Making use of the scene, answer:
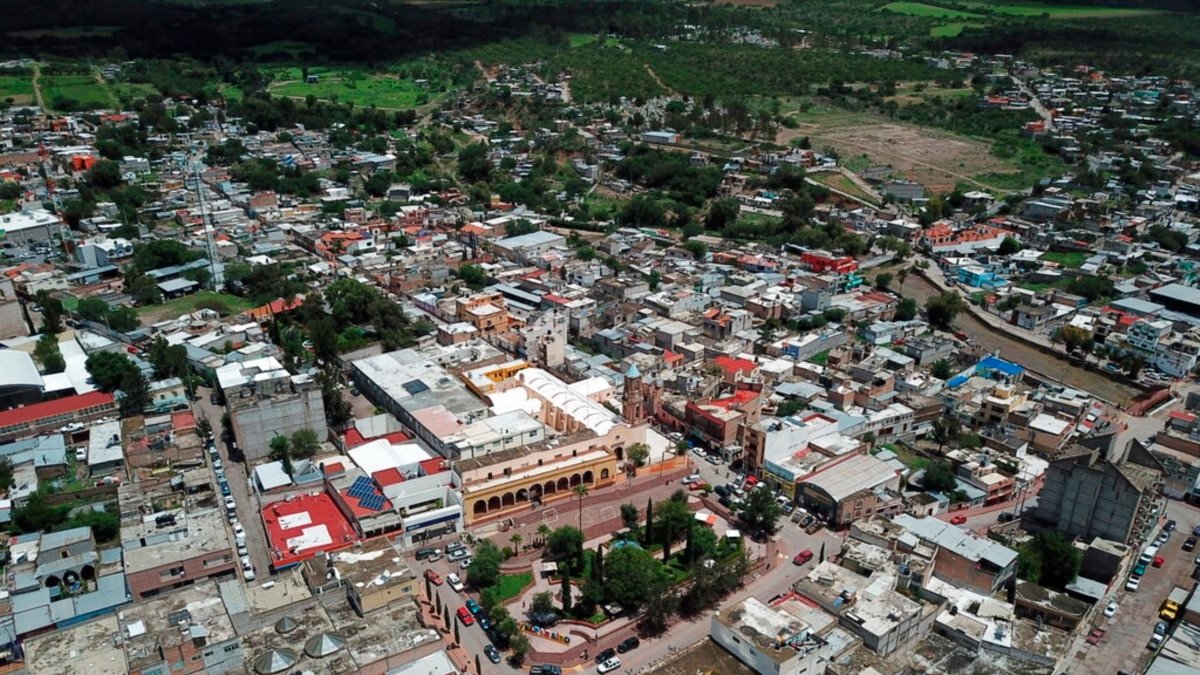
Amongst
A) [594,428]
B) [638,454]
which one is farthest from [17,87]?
[638,454]

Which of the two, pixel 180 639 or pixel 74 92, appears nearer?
pixel 180 639

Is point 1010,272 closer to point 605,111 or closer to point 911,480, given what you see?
point 911,480

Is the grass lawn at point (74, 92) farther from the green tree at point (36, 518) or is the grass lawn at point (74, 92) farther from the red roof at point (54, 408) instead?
the green tree at point (36, 518)

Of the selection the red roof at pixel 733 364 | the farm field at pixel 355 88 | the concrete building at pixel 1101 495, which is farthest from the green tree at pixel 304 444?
the farm field at pixel 355 88

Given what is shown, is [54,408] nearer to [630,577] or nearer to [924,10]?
[630,577]

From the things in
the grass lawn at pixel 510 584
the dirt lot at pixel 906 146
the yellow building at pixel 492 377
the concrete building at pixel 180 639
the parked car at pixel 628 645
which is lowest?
the grass lawn at pixel 510 584

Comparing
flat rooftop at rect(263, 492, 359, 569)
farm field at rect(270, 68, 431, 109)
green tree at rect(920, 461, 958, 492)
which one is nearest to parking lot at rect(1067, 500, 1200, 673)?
green tree at rect(920, 461, 958, 492)
